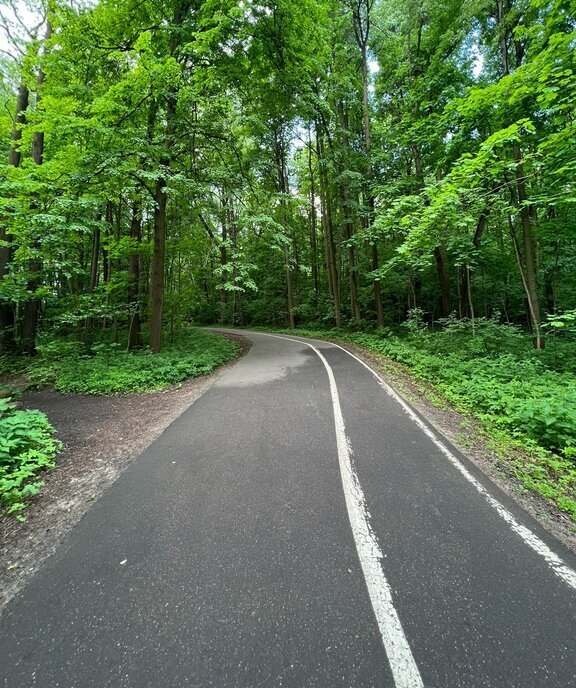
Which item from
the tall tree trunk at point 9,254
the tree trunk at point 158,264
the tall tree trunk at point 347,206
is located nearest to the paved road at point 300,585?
the tree trunk at point 158,264

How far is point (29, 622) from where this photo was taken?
1911 mm

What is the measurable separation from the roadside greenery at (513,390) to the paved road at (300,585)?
92 cm

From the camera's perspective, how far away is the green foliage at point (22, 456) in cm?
317

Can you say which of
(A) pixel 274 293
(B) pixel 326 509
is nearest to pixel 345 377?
(B) pixel 326 509

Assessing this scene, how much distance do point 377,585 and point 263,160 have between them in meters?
12.0

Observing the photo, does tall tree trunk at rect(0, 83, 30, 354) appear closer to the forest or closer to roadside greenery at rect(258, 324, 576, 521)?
the forest

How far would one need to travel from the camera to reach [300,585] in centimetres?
211

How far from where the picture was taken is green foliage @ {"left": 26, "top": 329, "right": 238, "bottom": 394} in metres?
7.22

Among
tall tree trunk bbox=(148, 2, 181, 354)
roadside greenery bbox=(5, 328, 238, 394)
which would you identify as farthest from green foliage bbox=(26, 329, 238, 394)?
tall tree trunk bbox=(148, 2, 181, 354)

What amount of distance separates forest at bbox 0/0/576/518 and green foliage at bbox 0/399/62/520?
175mm

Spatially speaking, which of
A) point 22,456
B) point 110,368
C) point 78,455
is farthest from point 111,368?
point 22,456

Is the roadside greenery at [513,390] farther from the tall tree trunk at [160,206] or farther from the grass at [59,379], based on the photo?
the tall tree trunk at [160,206]

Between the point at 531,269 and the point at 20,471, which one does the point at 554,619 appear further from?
the point at 531,269

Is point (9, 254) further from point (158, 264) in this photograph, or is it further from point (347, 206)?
point (347, 206)
